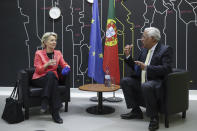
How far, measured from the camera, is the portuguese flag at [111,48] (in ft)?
14.4

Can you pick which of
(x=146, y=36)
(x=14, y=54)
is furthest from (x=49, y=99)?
(x=14, y=54)

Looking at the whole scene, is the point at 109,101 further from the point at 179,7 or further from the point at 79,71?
the point at 179,7

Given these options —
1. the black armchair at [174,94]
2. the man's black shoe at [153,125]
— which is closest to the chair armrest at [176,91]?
the black armchair at [174,94]

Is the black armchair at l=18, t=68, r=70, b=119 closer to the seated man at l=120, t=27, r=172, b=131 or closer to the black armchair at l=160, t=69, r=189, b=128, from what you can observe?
the seated man at l=120, t=27, r=172, b=131

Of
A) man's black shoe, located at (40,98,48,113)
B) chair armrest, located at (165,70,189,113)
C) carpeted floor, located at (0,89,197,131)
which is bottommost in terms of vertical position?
carpeted floor, located at (0,89,197,131)

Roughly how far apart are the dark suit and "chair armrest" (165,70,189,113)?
3.7 inches

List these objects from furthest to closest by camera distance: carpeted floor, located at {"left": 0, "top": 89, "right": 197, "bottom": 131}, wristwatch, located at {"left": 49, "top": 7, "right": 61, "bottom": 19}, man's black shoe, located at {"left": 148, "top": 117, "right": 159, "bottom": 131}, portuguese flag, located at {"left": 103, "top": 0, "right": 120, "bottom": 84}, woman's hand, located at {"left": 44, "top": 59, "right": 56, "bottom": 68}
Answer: wristwatch, located at {"left": 49, "top": 7, "right": 61, "bottom": 19} < portuguese flag, located at {"left": 103, "top": 0, "right": 120, "bottom": 84} < woman's hand, located at {"left": 44, "top": 59, "right": 56, "bottom": 68} < carpeted floor, located at {"left": 0, "top": 89, "right": 197, "bottom": 131} < man's black shoe, located at {"left": 148, "top": 117, "right": 159, "bottom": 131}

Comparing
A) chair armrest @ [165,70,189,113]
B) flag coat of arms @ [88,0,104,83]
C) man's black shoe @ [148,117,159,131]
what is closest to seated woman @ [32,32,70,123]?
flag coat of arms @ [88,0,104,83]

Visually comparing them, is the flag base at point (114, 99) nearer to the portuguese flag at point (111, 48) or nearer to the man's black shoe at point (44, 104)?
the portuguese flag at point (111, 48)

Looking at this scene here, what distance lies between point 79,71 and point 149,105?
2.18m

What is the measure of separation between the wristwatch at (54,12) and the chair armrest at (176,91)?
268cm

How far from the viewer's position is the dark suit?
303 cm

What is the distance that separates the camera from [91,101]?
14.7ft

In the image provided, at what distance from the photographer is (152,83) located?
307 cm
